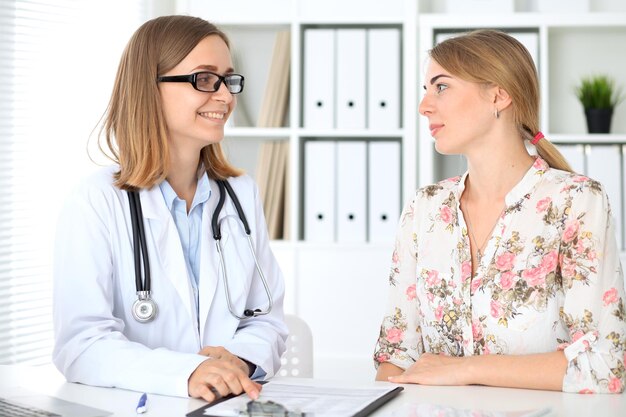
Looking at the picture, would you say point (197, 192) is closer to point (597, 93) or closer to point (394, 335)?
point (394, 335)

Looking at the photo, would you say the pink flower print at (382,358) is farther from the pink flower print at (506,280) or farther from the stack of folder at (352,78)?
the stack of folder at (352,78)

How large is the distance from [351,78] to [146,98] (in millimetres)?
1633

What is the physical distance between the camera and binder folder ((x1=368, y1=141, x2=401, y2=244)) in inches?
131

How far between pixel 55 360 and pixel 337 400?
0.57 meters

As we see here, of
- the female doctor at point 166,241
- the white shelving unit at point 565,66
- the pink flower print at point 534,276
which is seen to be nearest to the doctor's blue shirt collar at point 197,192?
the female doctor at point 166,241

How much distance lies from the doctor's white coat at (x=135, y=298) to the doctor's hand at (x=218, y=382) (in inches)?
1.0

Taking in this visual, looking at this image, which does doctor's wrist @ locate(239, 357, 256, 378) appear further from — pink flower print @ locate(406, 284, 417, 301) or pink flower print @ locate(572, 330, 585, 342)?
pink flower print @ locate(572, 330, 585, 342)

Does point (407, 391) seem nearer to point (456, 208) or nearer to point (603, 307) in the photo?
point (603, 307)

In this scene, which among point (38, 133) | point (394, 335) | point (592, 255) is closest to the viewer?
point (592, 255)

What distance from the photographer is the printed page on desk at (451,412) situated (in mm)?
1283

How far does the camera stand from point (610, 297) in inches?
63.2

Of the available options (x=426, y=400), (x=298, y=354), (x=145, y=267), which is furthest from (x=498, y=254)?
(x=145, y=267)

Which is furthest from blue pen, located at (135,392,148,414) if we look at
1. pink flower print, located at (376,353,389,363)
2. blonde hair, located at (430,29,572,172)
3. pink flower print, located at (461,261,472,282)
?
blonde hair, located at (430,29,572,172)

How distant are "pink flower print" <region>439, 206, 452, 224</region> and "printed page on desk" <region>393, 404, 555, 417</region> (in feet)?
1.99
